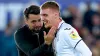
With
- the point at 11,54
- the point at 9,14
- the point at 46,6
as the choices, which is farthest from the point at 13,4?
the point at 46,6

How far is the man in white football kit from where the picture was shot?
642 centimetres

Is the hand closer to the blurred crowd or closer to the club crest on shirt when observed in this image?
the club crest on shirt

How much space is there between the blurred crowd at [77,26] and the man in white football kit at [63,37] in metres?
4.51

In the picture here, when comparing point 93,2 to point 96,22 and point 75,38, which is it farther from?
point 75,38

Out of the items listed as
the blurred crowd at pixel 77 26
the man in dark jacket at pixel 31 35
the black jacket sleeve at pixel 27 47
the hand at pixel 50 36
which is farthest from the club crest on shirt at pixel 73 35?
the blurred crowd at pixel 77 26

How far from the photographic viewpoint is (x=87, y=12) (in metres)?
11.7

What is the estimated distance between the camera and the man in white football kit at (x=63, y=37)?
6422 millimetres

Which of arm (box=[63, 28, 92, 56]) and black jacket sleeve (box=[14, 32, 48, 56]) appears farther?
black jacket sleeve (box=[14, 32, 48, 56])

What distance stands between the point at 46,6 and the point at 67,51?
2.26 feet

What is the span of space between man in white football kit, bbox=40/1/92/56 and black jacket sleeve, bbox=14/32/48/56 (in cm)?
34

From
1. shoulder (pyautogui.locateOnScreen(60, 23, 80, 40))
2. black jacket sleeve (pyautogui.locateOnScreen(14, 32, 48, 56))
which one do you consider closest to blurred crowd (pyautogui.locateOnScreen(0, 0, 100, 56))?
black jacket sleeve (pyautogui.locateOnScreen(14, 32, 48, 56))

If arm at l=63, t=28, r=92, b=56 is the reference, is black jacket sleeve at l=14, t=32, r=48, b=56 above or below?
below

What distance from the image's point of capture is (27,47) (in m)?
7.39

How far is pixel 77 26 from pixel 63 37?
4.95 meters
